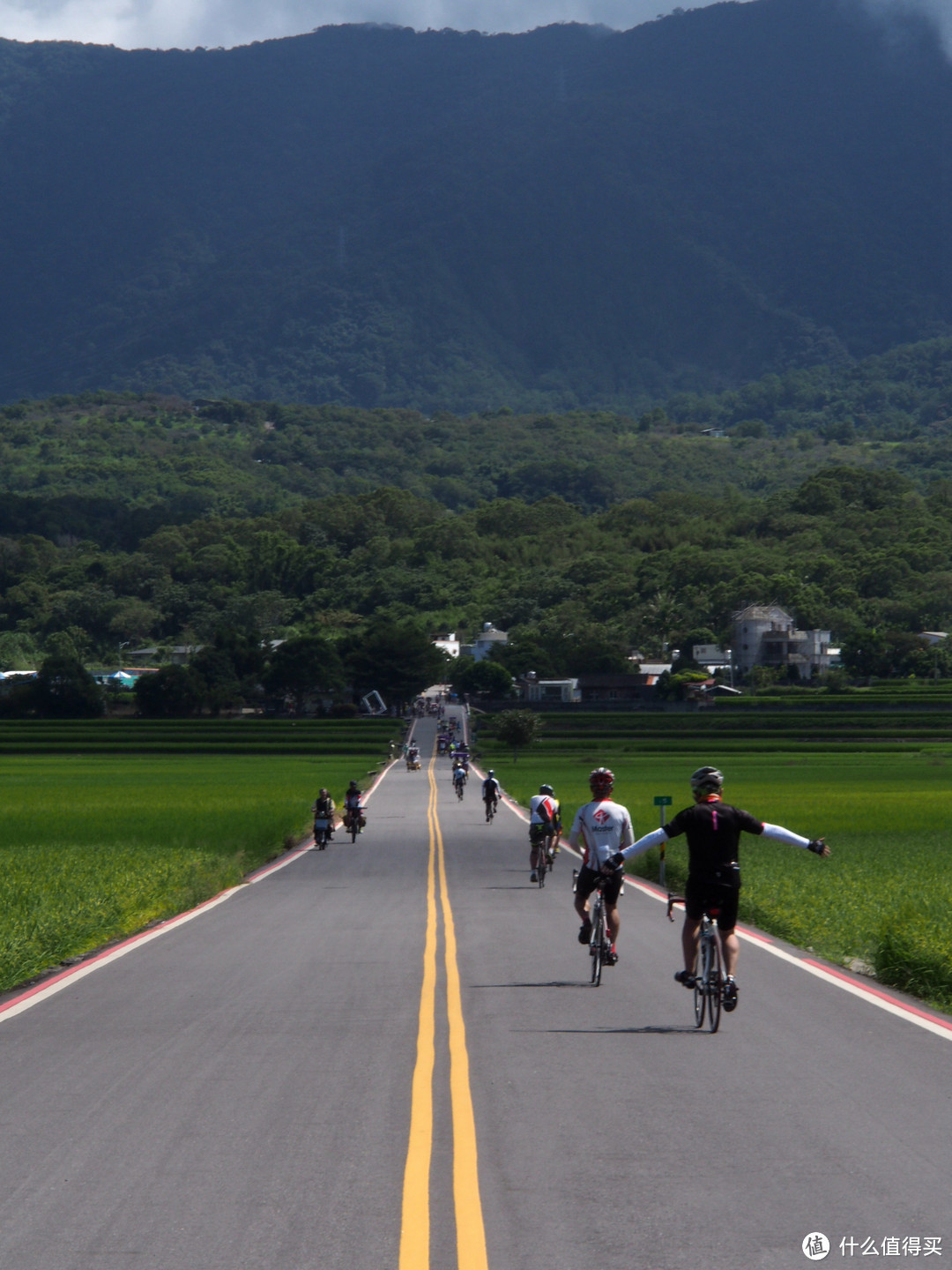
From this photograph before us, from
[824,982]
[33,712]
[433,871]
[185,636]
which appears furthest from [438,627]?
[824,982]

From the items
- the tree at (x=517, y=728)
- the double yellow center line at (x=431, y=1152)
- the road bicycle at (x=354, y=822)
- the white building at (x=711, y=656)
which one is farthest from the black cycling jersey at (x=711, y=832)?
the white building at (x=711, y=656)

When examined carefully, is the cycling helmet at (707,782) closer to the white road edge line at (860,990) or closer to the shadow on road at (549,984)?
the white road edge line at (860,990)

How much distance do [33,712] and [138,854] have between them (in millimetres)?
93421

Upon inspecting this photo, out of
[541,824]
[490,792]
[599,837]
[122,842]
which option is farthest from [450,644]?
[599,837]

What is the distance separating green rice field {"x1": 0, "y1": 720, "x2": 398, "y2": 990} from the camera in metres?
16.6

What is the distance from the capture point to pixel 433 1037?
1055 centimetres

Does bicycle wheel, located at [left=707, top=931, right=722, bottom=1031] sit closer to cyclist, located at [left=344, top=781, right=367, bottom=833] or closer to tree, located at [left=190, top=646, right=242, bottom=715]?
cyclist, located at [left=344, top=781, right=367, bottom=833]

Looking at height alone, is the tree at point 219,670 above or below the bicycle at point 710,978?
above

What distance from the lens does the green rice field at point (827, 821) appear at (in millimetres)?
14750

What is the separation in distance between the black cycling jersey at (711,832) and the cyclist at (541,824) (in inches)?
433

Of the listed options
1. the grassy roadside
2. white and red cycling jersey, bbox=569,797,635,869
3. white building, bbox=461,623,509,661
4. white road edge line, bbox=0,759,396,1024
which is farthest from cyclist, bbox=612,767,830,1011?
white building, bbox=461,623,509,661

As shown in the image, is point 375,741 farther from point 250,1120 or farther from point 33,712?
point 250,1120

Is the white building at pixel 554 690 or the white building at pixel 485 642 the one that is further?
the white building at pixel 485 642

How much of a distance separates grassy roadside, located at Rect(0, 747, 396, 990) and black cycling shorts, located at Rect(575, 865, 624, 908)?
5.57 meters
